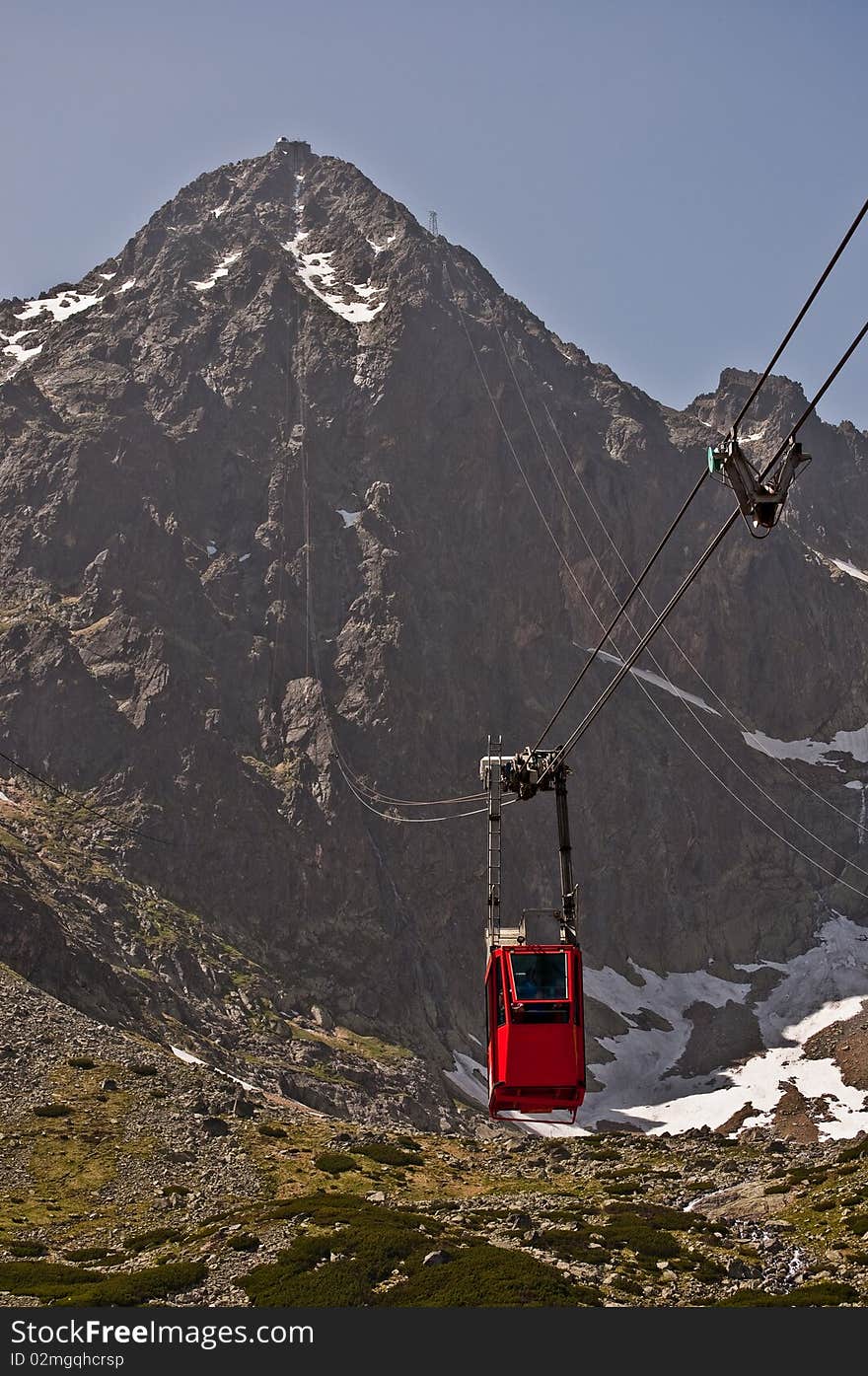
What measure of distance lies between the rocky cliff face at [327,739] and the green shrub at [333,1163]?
2835cm

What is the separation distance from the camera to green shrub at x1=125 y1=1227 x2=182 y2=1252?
181 feet

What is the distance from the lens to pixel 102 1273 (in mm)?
50125

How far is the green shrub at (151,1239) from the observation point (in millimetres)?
55188

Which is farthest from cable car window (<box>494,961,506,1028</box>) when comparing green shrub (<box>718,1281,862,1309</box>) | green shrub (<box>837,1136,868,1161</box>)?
green shrub (<box>837,1136,868,1161</box>)

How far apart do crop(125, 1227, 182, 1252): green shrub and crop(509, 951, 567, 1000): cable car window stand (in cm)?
3304

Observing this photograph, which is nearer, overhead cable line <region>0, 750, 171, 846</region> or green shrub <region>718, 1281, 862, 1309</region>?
green shrub <region>718, 1281, 862, 1309</region>

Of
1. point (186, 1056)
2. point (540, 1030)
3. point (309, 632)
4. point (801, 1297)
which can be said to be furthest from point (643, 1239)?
point (309, 632)

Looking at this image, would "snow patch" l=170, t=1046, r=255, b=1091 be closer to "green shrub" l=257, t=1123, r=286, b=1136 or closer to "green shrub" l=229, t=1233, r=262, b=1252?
"green shrub" l=257, t=1123, r=286, b=1136

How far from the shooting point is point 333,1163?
73188 millimetres

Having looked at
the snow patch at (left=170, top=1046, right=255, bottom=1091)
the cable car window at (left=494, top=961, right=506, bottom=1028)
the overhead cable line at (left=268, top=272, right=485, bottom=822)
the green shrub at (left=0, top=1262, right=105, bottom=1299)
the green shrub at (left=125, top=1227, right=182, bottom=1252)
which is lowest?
the green shrub at (left=0, top=1262, right=105, bottom=1299)

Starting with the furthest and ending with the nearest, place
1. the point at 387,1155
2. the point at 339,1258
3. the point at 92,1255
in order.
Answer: the point at 387,1155
the point at 92,1255
the point at 339,1258

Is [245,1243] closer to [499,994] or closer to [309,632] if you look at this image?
[499,994]

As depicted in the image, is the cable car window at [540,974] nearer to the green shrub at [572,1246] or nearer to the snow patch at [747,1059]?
the green shrub at [572,1246]

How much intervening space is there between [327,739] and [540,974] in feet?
420
